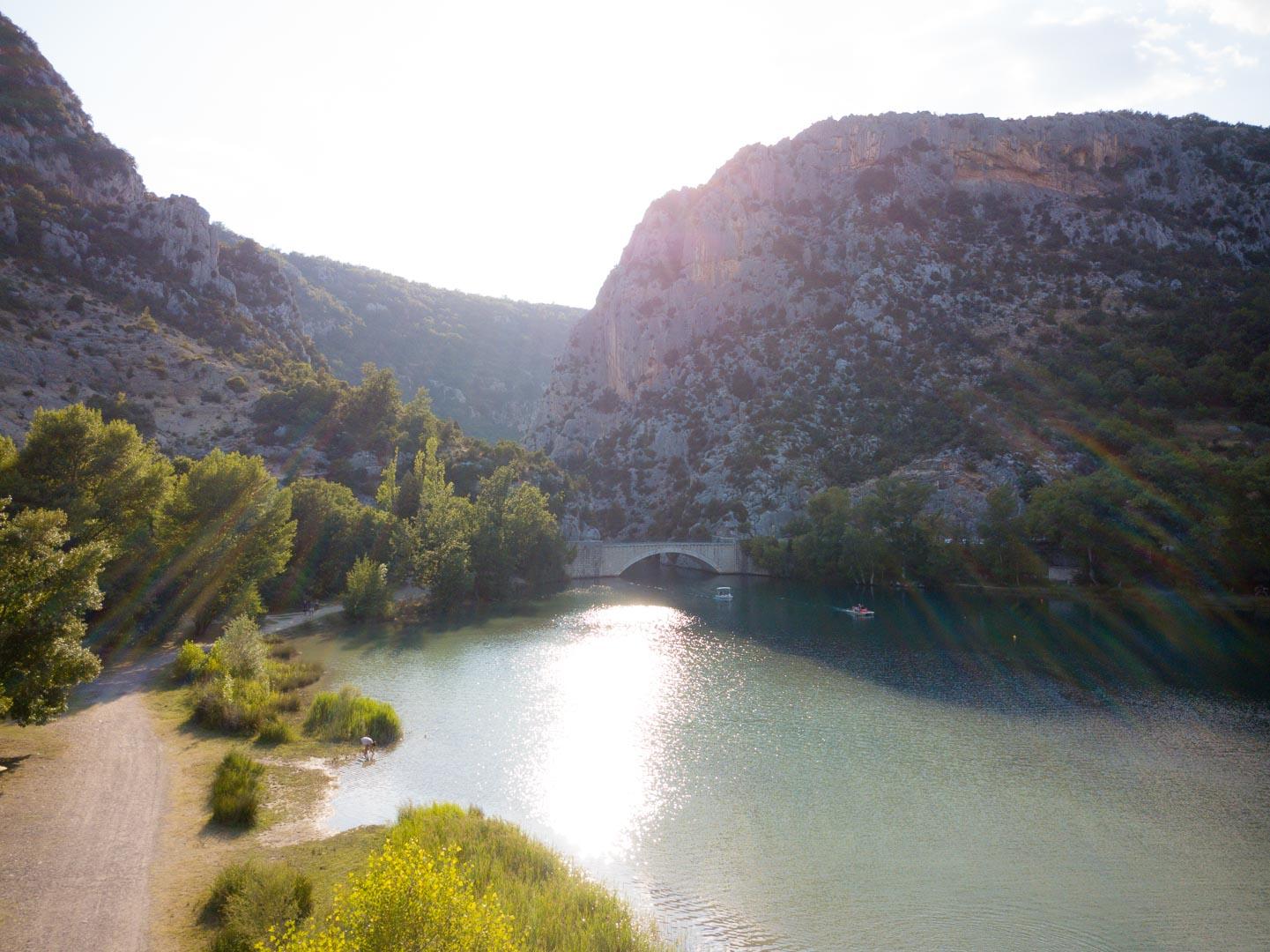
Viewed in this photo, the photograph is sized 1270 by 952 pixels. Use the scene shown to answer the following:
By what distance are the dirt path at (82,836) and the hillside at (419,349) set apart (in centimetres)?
13579

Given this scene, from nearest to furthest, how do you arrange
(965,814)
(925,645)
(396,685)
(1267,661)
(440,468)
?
(965,814), (396,685), (1267,661), (925,645), (440,468)

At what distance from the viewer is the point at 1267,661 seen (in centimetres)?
4334

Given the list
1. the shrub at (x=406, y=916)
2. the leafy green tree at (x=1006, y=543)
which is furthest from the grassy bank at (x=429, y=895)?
the leafy green tree at (x=1006, y=543)

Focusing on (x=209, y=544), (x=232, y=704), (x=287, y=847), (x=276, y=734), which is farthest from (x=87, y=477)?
(x=287, y=847)

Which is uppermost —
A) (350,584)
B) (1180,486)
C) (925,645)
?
(1180,486)

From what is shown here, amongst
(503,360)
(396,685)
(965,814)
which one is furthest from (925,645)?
(503,360)

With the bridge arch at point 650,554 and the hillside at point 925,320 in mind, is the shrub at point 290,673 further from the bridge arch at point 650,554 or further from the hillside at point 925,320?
the hillside at point 925,320

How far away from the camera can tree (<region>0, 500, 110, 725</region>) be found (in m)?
18.3

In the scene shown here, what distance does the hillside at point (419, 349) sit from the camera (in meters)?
Result: 162

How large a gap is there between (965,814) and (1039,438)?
75.9m

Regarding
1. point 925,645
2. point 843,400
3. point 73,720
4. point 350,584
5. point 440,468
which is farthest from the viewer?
point 843,400

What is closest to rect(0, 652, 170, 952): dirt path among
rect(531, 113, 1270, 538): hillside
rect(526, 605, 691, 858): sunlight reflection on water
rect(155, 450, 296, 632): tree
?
rect(526, 605, 691, 858): sunlight reflection on water

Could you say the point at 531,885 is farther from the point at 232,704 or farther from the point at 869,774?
the point at 232,704

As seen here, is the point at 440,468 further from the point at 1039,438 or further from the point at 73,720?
the point at 1039,438
